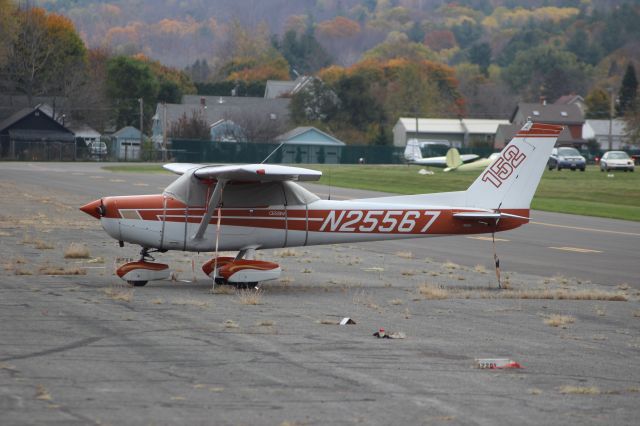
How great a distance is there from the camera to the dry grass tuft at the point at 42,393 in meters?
8.75

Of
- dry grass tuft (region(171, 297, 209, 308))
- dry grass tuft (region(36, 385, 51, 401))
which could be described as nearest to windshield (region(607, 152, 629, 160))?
dry grass tuft (region(171, 297, 209, 308))

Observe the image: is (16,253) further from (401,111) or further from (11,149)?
(401,111)

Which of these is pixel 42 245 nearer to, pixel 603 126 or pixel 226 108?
pixel 226 108

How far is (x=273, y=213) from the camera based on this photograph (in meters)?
16.7

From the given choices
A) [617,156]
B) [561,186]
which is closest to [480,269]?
[561,186]

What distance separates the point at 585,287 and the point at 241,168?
672 centimetres

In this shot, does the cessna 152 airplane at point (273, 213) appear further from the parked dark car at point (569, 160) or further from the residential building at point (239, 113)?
the residential building at point (239, 113)

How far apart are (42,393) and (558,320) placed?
7368 millimetres

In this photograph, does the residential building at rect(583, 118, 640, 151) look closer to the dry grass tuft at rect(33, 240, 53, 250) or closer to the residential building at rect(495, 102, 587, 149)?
the residential building at rect(495, 102, 587, 149)

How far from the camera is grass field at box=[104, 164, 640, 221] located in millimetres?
41844

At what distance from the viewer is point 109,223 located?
16.2 meters

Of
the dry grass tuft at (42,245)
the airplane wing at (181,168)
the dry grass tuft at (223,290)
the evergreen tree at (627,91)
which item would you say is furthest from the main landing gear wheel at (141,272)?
the evergreen tree at (627,91)

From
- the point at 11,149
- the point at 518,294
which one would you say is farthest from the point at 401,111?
the point at 518,294

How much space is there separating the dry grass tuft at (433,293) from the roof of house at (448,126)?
374ft
